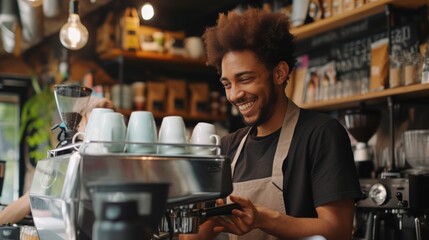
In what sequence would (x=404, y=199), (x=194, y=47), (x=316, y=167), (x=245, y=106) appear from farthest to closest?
1. (x=194, y=47)
2. (x=404, y=199)
3. (x=245, y=106)
4. (x=316, y=167)

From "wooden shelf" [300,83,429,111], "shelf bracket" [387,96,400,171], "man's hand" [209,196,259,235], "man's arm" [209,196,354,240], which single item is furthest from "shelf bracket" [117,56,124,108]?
"man's hand" [209,196,259,235]

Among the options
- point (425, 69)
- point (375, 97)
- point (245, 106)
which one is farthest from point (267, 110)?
point (375, 97)

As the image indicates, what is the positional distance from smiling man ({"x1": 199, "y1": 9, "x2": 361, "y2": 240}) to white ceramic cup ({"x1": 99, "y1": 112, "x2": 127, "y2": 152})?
395 millimetres

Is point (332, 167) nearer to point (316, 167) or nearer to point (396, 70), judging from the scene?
point (316, 167)

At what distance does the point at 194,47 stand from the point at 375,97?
2167mm

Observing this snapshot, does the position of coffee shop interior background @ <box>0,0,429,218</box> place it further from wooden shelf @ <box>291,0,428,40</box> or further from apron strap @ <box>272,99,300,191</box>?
apron strap @ <box>272,99,300,191</box>

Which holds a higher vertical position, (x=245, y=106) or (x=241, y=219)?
(x=245, y=106)

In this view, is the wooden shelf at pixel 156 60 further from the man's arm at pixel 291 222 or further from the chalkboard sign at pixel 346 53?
the man's arm at pixel 291 222

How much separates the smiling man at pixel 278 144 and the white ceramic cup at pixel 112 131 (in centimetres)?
39

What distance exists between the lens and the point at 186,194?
144 centimetres

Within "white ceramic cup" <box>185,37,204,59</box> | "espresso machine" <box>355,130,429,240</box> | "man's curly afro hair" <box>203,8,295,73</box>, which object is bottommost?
"espresso machine" <box>355,130,429,240</box>

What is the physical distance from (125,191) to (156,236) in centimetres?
31

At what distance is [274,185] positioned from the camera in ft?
6.48

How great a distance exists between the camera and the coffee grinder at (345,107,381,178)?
3244mm
